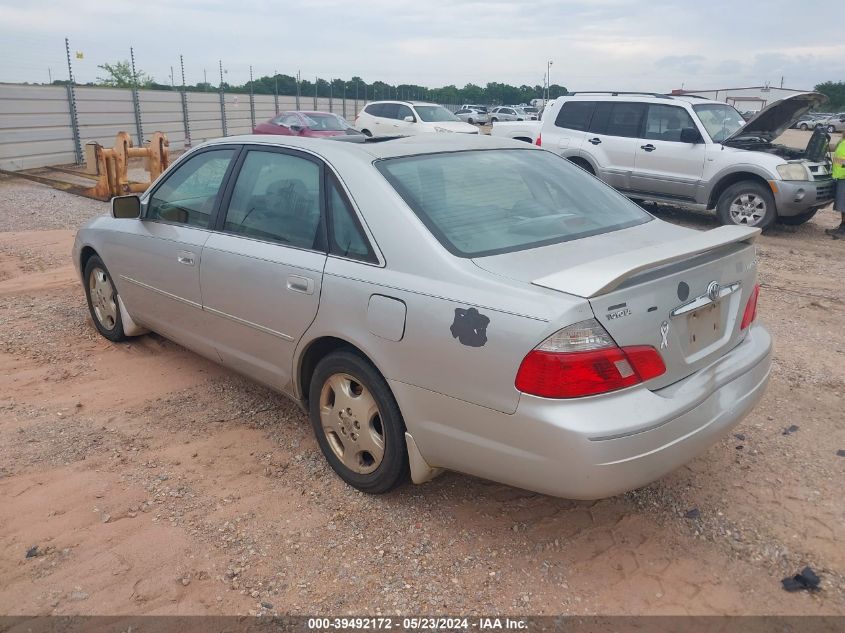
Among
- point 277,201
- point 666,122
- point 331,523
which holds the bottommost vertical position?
point 331,523

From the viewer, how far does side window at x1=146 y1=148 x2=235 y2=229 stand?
13.1 feet

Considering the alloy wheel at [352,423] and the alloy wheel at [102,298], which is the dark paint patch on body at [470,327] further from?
the alloy wheel at [102,298]

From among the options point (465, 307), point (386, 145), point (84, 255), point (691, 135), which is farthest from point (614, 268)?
point (691, 135)

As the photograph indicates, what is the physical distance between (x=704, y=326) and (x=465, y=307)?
1.03 m

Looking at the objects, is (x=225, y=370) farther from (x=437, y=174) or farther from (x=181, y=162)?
(x=437, y=174)

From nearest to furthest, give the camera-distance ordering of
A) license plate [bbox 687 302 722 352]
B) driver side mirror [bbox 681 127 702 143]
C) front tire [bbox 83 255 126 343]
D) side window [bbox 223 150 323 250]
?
license plate [bbox 687 302 722 352]
side window [bbox 223 150 323 250]
front tire [bbox 83 255 126 343]
driver side mirror [bbox 681 127 702 143]

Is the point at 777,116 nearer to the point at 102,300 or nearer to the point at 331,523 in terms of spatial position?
the point at 102,300

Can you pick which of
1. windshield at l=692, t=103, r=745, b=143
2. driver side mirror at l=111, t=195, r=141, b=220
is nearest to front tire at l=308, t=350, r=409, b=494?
driver side mirror at l=111, t=195, r=141, b=220

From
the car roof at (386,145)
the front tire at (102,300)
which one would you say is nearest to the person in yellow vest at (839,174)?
the car roof at (386,145)

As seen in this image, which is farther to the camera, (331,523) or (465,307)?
(331,523)

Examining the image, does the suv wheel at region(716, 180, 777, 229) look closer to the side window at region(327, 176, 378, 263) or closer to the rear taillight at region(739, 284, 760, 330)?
the rear taillight at region(739, 284, 760, 330)

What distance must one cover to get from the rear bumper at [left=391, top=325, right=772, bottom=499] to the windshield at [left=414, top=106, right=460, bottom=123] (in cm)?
1699

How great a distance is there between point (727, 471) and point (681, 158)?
300 inches

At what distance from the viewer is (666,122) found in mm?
10281
